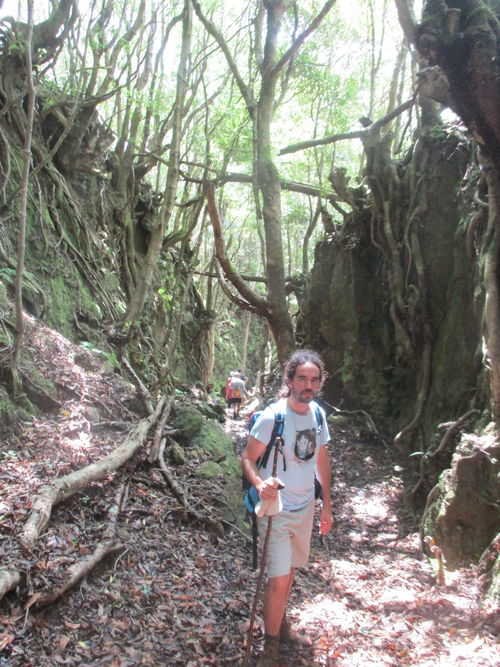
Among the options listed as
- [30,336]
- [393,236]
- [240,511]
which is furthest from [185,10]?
[240,511]

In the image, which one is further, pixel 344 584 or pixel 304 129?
pixel 304 129

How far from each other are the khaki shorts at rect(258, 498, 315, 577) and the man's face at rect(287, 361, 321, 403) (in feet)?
2.35

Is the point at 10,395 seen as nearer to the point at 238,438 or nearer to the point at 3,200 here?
the point at 3,200

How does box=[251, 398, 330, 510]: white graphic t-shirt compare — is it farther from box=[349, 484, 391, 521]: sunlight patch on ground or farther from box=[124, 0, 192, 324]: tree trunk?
box=[124, 0, 192, 324]: tree trunk

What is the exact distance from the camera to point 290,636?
10.4 feet

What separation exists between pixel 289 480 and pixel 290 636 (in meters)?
1.05

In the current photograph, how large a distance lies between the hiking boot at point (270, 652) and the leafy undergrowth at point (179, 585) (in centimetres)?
22

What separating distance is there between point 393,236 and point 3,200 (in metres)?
6.14

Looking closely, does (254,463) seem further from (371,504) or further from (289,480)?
(371,504)

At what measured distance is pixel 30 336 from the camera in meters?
6.27

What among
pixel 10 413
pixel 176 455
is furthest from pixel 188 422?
pixel 10 413

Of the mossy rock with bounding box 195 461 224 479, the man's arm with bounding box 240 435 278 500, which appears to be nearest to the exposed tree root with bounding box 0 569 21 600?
the man's arm with bounding box 240 435 278 500

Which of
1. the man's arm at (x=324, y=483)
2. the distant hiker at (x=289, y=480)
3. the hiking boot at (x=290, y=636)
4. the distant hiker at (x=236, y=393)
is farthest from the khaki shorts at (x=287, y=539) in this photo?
the distant hiker at (x=236, y=393)

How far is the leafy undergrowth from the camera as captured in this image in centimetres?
288
